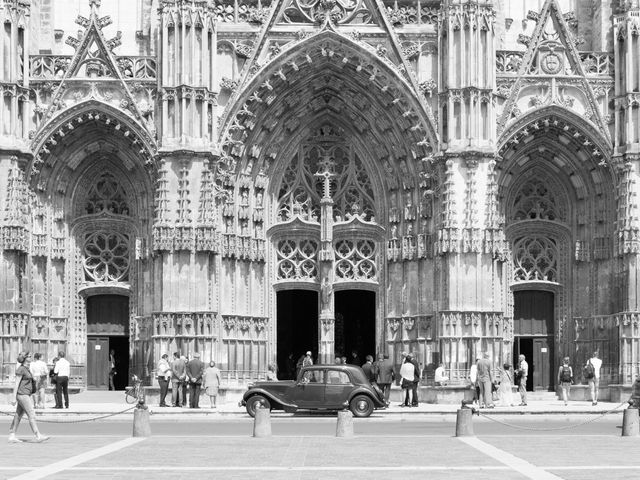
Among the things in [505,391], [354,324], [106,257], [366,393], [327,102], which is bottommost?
[505,391]

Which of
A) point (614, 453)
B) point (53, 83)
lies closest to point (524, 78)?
point (53, 83)

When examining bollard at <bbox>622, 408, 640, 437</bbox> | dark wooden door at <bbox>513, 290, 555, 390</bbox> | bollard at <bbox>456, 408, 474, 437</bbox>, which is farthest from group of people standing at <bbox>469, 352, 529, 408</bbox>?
bollard at <bbox>456, 408, 474, 437</bbox>

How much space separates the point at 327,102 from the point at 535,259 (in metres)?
8.83

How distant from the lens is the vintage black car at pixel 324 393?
3466cm

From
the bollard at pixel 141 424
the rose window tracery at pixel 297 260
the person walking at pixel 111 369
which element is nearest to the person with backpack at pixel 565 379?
the rose window tracery at pixel 297 260

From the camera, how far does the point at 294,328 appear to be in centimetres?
5028

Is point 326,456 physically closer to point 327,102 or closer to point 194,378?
point 194,378

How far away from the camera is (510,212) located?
45688mm

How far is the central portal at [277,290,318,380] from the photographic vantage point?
48344 mm

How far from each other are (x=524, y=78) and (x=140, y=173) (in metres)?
12.9

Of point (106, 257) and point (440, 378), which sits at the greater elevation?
point (106, 257)

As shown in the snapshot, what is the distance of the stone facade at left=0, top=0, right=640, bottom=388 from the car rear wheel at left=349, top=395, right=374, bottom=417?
7.80 m

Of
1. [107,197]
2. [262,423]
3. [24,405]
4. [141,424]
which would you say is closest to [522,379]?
[107,197]

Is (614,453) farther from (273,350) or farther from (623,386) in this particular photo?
(273,350)
